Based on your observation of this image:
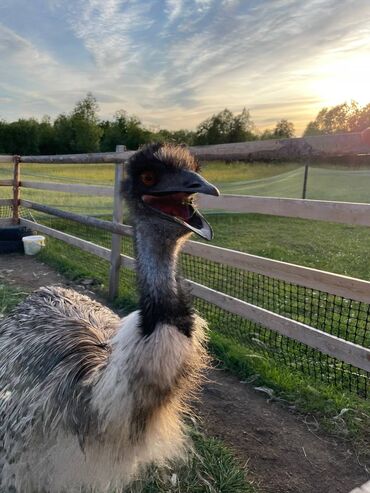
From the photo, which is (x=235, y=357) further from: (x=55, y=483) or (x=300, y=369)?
(x=55, y=483)

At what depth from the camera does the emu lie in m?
1.79

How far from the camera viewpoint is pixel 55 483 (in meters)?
2.13

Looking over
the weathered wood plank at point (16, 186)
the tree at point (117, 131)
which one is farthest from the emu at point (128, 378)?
the tree at point (117, 131)

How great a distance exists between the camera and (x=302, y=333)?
3424 mm

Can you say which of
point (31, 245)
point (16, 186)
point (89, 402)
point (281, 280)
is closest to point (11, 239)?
point (31, 245)

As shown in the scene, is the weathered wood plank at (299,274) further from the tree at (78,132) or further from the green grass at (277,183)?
the tree at (78,132)

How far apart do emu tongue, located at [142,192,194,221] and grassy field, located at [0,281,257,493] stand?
1.47 metres

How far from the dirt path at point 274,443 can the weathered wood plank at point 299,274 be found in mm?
889

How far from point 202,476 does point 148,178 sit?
171 cm

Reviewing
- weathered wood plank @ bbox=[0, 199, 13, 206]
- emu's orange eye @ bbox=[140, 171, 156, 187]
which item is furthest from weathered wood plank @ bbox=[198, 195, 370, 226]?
weathered wood plank @ bbox=[0, 199, 13, 206]

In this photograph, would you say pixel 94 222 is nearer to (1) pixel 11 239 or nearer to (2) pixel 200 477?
(1) pixel 11 239

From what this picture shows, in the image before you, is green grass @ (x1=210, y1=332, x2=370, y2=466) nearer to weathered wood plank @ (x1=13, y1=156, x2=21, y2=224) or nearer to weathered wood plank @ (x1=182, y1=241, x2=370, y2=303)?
weathered wood plank @ (x1=182, y1=241, x2=370, y2=303)

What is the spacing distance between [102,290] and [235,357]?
244 cm

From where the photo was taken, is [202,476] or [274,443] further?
[274,443]
